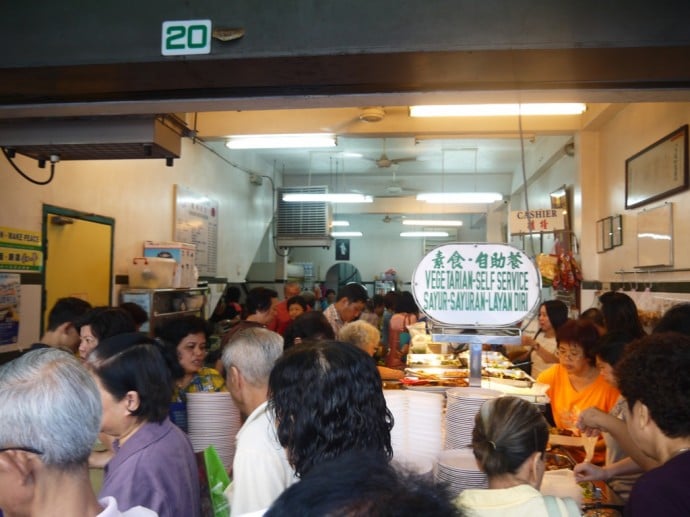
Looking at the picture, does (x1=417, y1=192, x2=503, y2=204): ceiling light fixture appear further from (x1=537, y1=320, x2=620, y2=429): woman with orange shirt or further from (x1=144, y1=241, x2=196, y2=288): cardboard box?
(x1=537, y1=320, x2=620, y2=429): woman with orange shirt

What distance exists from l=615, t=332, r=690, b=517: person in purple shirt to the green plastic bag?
1305 millimetres

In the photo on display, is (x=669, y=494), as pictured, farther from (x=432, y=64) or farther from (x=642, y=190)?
(x=642, y=190)

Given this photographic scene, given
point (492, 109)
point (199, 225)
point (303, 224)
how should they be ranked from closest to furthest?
1. point (492, 109)
2. point (199, 225)
3. point (303, 224)

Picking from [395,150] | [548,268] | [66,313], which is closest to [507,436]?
[66,313]

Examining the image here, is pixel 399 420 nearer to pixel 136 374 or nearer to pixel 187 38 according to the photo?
pixel 136 374

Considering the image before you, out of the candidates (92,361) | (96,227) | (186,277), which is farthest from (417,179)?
(92,361)

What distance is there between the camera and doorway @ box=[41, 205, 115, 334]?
4.70 metres

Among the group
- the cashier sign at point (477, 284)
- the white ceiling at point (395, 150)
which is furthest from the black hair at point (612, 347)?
the white ceiling at point (395, 150)

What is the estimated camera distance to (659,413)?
183 cm

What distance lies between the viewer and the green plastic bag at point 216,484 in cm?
194

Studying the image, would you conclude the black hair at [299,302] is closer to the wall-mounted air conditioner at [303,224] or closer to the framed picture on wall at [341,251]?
the wall-mounted air conditioner at [303,224]

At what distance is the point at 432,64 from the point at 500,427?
1.66m

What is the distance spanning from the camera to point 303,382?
1474mm

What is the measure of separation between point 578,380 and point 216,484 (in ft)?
7.81
